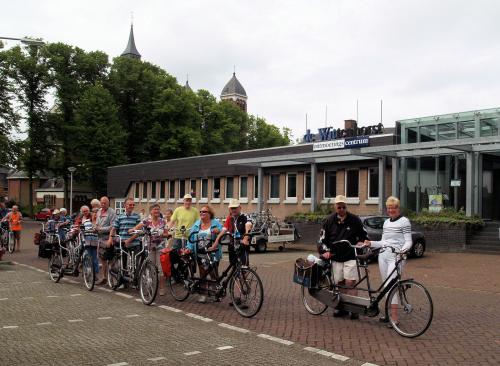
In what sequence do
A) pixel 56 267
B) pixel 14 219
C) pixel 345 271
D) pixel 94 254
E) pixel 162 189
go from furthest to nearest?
pixel 162 189, pixel 14 219, pixel 56 267, pixel 94 254, pixel 345 271

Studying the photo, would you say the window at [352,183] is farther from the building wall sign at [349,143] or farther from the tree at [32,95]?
the tree at [32,95]

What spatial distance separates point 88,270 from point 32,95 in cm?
4450

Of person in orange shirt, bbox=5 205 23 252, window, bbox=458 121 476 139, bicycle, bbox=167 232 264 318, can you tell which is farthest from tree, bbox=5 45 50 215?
bicycle, bbox=167 232 264 318

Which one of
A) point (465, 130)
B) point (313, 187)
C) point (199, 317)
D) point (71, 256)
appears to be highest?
point (465, 130)

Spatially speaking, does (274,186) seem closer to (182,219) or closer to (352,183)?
(352,183)

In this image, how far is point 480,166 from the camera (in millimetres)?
23047

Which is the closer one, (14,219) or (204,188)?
(14,219)

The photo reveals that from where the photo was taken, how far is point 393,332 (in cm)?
718

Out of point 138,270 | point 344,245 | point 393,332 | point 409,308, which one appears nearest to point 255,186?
point 138,270

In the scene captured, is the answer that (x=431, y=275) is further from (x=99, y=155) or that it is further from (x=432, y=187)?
(x=99, y=155)

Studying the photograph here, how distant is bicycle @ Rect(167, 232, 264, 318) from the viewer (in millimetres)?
8078

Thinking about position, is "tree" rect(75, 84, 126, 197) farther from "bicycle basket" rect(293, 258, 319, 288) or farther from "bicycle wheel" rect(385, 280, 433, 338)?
"bicycle wheel" rect(385, 280, 433, 338)

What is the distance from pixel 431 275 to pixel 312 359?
9.04 m

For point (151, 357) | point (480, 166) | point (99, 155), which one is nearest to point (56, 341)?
point (151, 357)
